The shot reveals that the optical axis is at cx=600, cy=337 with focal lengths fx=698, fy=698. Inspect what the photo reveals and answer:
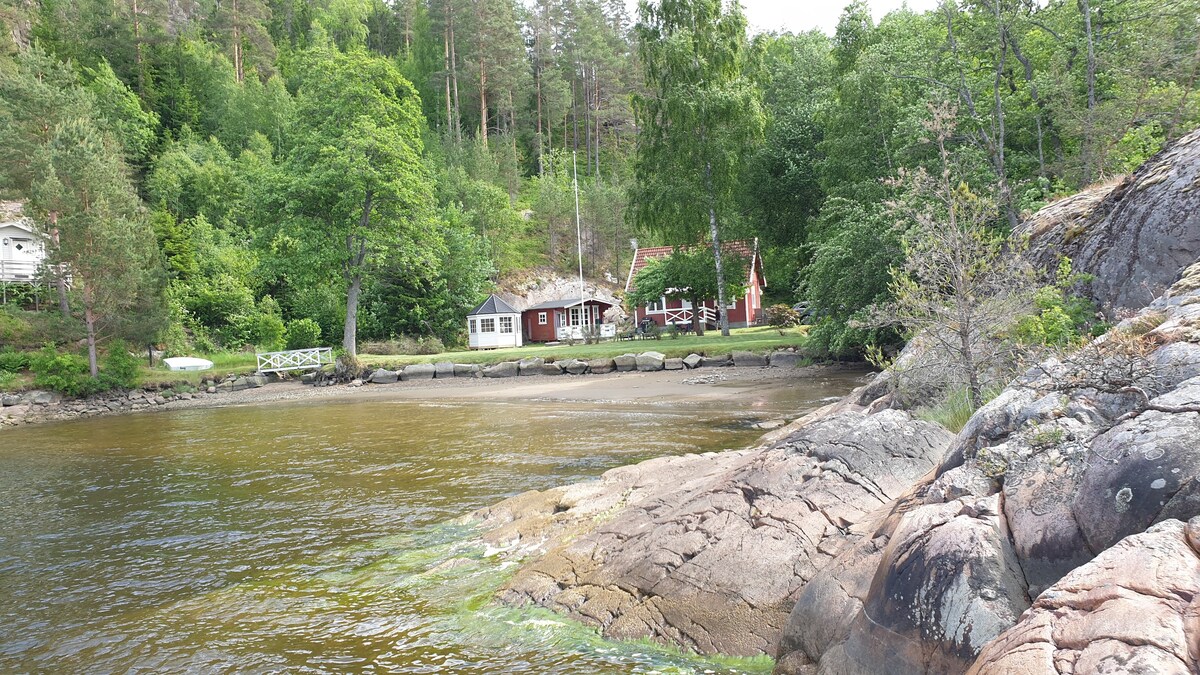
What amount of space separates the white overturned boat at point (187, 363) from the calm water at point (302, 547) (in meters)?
14.6

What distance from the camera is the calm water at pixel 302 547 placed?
17.4 ft

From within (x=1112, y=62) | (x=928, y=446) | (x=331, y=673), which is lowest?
(x=331, y=673)

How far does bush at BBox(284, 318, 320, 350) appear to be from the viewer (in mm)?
37531

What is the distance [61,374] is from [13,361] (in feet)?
9.64

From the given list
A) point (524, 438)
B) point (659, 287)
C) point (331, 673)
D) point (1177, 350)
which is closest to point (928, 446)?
point (1177, 350)

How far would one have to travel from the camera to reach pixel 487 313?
135 feet

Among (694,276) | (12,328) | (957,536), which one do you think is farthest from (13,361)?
(957,536)

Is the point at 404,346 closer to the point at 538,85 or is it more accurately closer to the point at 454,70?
the point at 454,70

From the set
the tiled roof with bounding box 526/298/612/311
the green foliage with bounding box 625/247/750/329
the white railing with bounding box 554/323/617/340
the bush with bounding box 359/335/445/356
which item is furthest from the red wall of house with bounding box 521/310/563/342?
the green foliage with bounding box 625/247/750/329

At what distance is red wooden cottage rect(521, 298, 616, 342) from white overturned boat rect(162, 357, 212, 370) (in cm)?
1932

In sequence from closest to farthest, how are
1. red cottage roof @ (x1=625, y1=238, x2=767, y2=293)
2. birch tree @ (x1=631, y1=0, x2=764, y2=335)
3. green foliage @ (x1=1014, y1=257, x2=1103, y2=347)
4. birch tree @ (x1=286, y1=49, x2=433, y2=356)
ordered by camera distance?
green foliage @ (x1=1014, y1=257, x2=1103, y2=347) < birch tree @ (x1=631, y1=0, x2=764, y2=335) < birch tree @ (x1=286, y1=49, x2=433, y2=356) < red cottage roof @ (x1=625, y1=238, x2=767, y2=293)

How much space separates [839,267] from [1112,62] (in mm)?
8750

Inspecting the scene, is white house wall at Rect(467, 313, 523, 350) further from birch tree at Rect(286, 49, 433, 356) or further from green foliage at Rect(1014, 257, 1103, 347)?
green foliage at Rect(1014, 257, 1103, 347)

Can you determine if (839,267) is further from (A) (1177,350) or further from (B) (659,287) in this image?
(A) (1177,350)
